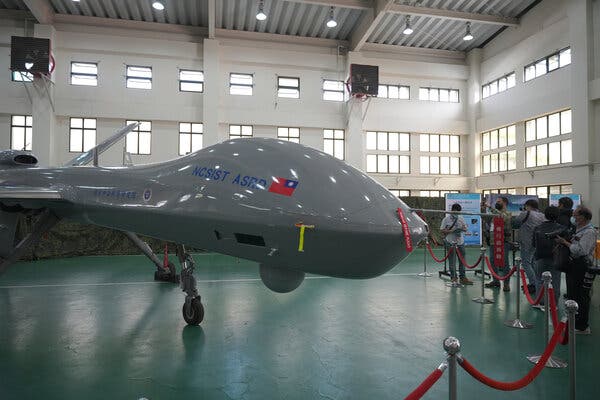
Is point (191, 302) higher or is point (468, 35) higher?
point (468, 35)

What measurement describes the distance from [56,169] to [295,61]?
1932cm

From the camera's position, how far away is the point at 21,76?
19141 millimetres

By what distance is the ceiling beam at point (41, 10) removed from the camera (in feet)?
58.0

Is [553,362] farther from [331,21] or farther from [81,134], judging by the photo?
[81,134]

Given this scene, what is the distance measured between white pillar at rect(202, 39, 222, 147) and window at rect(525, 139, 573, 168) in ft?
55.9

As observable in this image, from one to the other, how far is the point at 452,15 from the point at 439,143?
777 cm

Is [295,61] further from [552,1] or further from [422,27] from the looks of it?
[552,1]

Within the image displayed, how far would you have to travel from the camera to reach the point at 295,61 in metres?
22.2

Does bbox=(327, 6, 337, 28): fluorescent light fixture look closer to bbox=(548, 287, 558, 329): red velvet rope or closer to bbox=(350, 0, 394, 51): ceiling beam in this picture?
bbox=(350, 0, 394, 51): ceiling beam

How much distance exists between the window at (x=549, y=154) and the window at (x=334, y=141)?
33.4 ft

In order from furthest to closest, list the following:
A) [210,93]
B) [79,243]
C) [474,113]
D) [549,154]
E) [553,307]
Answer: [474,113], [210,93], [549,154], [79,243], [553,307]

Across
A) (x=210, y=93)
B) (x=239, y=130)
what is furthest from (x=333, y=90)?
(x=210, y=93)

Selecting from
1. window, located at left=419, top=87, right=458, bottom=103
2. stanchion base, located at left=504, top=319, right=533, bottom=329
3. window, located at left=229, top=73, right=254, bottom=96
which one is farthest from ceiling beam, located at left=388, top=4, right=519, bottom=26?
stanchion base, located at left=504, top=319, right=533, bottom=329

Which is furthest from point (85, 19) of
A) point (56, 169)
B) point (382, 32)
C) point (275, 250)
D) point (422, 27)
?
point (275, 250)
